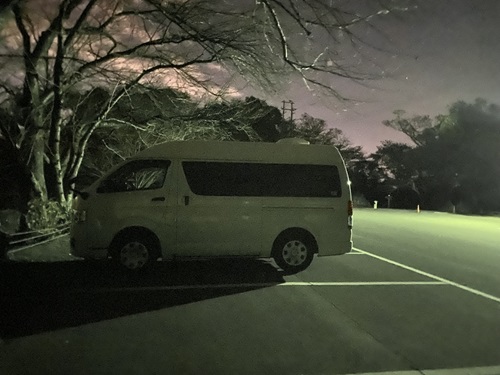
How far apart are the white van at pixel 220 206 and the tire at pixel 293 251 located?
19 mm

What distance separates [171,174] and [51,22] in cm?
753

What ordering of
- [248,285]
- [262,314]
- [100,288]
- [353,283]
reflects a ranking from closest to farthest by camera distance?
[262,314] < [100,288] < [248,285] < [353,283]

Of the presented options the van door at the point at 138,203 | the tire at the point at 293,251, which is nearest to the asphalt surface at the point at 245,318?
the tire at the point at 293,251

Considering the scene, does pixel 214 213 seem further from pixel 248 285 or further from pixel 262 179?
pixel 248 285

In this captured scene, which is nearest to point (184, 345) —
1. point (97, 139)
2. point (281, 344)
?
A: point (281, 344)

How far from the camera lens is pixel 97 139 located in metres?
24.5

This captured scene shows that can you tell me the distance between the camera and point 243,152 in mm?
9133

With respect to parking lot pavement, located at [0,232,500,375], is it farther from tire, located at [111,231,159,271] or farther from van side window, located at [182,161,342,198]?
van side window, located at [182,161,342,198]

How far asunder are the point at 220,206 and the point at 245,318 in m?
3.06

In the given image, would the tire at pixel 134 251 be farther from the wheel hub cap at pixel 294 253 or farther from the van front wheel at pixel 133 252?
the wheel hub cap at pixel 294 253

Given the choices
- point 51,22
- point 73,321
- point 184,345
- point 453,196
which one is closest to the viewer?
point 184,345

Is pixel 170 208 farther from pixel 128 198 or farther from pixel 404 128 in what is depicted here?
pixel 404 128

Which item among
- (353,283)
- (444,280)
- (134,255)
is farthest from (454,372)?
(134,255)

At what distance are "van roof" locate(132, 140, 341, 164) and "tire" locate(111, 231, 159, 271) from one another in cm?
143
